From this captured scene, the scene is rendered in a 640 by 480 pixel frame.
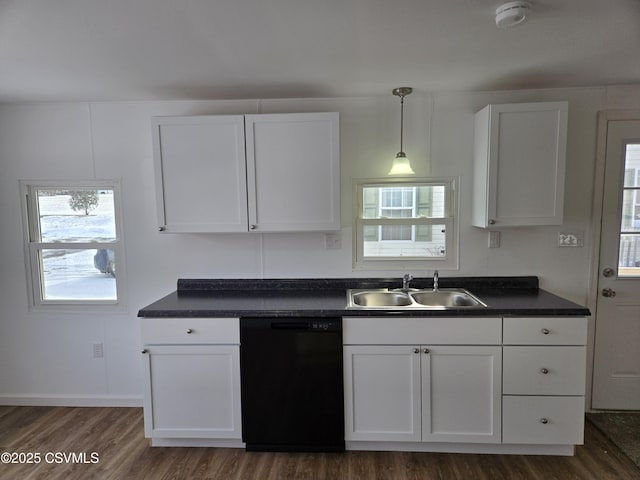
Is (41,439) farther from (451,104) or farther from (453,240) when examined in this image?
(451,104)

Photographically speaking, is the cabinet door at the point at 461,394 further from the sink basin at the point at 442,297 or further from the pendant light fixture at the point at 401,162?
the pendant light fixture at the point at 401,162

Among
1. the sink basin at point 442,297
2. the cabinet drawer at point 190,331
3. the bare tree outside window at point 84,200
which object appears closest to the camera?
the cabinet drawer at point 190,331

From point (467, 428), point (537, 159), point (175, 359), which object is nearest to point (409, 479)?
point (467, 428)

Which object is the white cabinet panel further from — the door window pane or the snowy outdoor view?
the snowy outdoor view

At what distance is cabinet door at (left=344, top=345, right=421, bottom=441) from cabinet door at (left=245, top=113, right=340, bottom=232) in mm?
848

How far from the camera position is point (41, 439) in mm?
2320

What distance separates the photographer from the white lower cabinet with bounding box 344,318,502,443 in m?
2.03

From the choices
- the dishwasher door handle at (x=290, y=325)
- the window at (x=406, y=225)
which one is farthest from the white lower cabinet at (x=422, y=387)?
the window at (x=406, y=225)

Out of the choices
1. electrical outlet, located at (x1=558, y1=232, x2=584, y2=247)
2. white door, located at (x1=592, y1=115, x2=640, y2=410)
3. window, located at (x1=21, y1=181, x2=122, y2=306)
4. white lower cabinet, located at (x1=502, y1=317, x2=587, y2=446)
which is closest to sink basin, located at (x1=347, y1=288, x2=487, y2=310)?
white lower cabinet, located at (x1=502, y1=317, x2=587, y2=446)

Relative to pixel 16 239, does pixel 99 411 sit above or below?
below

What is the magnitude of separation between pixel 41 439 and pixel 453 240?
3096mm

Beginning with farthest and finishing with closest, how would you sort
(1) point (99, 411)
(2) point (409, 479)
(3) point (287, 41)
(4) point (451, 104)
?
1. (1) point (99, 411)
2. (4) point (451, 104)
3. (2) point (409, 479)
4. (3) point (287, 41)

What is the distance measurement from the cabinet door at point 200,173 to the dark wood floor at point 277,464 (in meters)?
1.40

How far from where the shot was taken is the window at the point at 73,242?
264 centimetres
